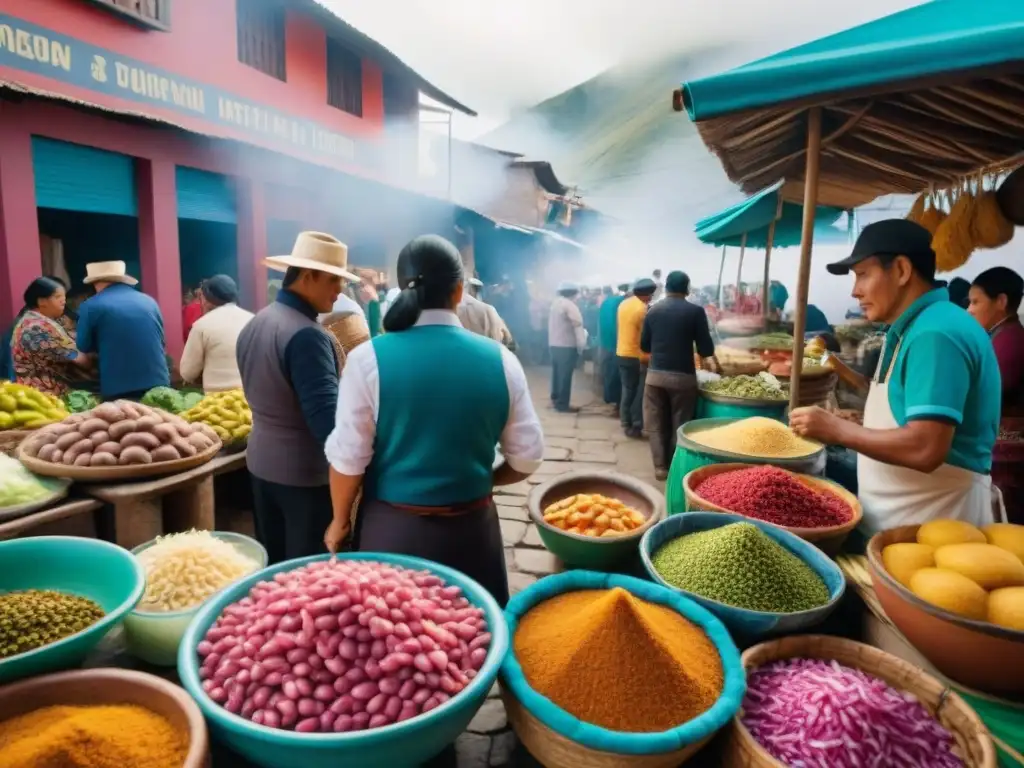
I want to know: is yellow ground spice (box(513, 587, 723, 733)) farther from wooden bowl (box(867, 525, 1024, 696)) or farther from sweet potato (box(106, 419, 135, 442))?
sweet potato (box(106, 419, 135, 442))

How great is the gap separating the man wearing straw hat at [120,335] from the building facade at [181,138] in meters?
1.80

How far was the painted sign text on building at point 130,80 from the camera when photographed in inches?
246

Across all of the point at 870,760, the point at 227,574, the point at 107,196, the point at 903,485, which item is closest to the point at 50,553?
the point at 227,574

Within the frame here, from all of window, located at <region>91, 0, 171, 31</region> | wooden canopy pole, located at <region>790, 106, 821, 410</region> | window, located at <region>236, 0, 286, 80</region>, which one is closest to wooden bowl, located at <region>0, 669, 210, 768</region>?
wooden canopy pole, located at <region>790, 106, 821, 410</region>

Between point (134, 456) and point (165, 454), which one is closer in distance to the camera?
point (134, 456)

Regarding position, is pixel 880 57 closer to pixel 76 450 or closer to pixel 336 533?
pixel 336 533

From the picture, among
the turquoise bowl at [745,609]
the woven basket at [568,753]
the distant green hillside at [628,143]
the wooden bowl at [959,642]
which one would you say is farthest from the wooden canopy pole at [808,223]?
the distant green hillside at [628,143]

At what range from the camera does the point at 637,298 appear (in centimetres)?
790

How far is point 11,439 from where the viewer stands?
10.2 feet

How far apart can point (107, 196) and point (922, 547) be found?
Answer: 803 cm

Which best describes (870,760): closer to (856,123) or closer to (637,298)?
(856,123)

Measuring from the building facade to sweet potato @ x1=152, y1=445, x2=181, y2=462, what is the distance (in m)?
3.81

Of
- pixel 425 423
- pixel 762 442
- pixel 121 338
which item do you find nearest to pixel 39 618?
pixel 425 423

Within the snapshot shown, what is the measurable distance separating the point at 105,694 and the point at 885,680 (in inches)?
77.1
